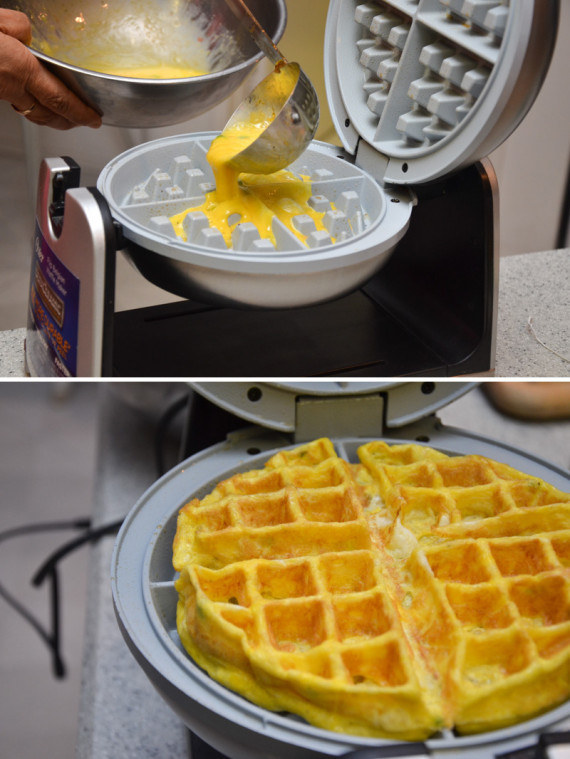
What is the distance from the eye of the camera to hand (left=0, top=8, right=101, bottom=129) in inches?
38.8

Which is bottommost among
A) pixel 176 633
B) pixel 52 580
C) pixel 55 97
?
pixel 52 580

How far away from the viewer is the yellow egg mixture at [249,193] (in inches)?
42.5

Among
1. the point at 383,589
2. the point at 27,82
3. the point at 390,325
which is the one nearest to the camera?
the point at 383,589

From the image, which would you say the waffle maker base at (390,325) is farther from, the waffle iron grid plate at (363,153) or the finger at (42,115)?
the finger at (42,115)

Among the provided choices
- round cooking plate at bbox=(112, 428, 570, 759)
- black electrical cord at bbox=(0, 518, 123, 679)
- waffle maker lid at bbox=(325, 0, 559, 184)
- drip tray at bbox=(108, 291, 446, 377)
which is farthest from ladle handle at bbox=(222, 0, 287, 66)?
black electrical cord at bbox=(0, 518, 123, 679)

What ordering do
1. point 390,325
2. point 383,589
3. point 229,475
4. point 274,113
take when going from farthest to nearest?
1. point 390,325
2. point 274,113
3. point 229,475
4. point 383,589

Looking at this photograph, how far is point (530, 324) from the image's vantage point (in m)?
1.33

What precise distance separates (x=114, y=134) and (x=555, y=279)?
0.95 meters

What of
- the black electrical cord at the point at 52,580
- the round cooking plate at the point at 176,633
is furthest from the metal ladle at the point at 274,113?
the black electrical cord at the point at 52,580

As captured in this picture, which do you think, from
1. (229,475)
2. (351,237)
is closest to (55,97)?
(351,237)

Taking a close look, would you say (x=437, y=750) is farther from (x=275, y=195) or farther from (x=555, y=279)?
(x=555, y=279)

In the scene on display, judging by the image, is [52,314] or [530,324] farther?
[530,324]

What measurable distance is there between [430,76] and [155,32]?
445 millimetres

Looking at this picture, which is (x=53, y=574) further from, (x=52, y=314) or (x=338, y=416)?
(x=338, y=416)
